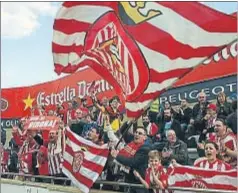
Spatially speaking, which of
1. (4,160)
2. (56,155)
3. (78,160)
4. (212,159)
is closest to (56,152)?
(56,155)

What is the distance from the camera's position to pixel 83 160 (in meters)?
3.30

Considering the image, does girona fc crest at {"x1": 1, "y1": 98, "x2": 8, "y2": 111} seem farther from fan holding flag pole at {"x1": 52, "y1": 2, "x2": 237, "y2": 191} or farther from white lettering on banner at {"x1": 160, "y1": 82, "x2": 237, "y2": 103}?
white lettering on banner at {"x1": 160, "y1": 82, "x2": 237, "y2": 103}

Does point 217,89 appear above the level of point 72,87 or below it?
below

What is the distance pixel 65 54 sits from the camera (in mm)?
3365

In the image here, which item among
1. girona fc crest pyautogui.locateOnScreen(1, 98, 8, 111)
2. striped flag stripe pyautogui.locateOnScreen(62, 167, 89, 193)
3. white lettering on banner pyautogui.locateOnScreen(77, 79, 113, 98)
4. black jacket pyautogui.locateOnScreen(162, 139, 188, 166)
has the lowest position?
striped flag stripe pyautogui.locateOnScreen(62, 167, 89, 193)

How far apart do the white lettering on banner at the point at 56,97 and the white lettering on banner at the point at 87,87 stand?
0.08 m

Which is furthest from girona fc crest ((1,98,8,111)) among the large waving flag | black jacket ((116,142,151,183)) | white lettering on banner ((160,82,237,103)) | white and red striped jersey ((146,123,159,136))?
white lettering on banner ((160,82,237,103))

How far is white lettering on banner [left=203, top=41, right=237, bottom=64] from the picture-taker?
2449 millimetres

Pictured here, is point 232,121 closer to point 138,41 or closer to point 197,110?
point 197,110

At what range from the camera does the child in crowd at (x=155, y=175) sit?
2.72 metres

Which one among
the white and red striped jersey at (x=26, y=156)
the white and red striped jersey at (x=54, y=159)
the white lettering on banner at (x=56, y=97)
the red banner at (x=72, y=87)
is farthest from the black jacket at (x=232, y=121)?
the white and red striped jersey at (x=26, y=156)

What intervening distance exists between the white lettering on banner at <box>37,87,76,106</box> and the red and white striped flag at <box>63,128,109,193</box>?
24 cm

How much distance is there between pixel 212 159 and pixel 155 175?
42 centimetres

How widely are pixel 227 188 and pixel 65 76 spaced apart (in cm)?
152
